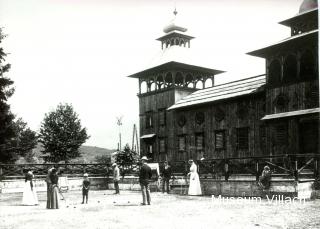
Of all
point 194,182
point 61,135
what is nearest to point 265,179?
point 194,182

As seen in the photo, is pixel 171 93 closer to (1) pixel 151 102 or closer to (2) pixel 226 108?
(1) pixel 151 102

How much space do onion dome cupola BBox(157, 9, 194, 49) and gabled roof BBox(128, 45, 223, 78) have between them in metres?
1.37

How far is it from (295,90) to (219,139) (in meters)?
8.26

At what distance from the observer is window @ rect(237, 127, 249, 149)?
95.8ft

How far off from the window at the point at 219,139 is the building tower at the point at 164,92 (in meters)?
4.58

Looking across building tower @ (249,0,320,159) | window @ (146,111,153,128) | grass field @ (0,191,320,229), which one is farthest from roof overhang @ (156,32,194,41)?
grass field @ (0,191,320,229)

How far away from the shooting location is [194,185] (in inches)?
878

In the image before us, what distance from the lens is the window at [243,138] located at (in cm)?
2920

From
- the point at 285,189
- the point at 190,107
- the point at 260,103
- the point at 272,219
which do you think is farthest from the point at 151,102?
the point at 272,219

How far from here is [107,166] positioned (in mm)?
31453

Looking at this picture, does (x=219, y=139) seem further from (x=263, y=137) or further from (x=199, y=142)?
(x=263, y=137)

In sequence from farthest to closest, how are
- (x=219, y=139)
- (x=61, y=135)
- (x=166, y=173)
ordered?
(x=61, y=135) < (x=219, y=139) < (x=166, y=173)

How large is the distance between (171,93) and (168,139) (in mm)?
3866

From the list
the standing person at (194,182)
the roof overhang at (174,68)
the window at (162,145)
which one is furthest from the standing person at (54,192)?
the roof overhang at (174,68)
